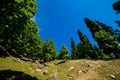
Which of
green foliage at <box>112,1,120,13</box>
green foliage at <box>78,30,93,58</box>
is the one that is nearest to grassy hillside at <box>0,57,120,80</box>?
green foliage at <box>112,1,120,13</box>

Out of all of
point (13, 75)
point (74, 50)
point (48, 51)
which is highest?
point (74, 50)

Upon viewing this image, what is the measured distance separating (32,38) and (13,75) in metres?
33.1

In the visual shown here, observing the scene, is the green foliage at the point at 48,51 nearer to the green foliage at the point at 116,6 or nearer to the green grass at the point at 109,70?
the green grass at the point at 109,70

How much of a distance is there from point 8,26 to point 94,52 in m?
63.3

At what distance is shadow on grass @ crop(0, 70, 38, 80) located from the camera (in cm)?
3433

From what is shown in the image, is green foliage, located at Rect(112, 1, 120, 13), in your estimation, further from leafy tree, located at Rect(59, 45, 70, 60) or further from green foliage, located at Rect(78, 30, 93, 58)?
leafy tree, located at Rect(59, 45, 70, 60)

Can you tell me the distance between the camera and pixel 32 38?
2697 inches

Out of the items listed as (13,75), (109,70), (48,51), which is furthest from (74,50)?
(13,75)

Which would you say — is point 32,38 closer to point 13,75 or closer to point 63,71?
point 63,71

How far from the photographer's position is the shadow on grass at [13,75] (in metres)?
34.3

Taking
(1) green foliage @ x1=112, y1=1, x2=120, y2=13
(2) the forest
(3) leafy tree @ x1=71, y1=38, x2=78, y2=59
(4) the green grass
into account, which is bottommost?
(4) the green grass

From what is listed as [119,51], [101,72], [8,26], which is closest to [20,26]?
[8,26]

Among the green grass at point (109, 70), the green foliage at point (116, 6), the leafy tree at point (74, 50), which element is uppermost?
the leafy tree at point (74, 50)


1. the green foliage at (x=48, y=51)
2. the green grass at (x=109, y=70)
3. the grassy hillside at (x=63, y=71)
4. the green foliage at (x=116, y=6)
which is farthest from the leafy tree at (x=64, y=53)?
the green foliage at (x=116, y=6)
